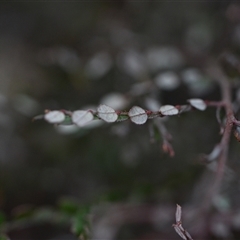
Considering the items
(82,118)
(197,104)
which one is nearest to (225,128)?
(197,104)

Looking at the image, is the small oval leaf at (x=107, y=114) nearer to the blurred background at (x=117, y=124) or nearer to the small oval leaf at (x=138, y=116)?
the small oval leaf at (x=138, y=116)

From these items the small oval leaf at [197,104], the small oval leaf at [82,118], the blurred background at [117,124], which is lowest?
the blurred background at [117,124]

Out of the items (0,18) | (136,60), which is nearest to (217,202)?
(136,60)

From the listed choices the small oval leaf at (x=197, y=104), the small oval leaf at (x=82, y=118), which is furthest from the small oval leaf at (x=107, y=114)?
the small oval leaf at (x=197, y=104)

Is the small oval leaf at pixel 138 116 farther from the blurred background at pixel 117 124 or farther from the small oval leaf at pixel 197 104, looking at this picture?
the blurred background at pixel 117 124

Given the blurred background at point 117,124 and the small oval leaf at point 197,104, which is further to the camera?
the blurred background at point 117,124

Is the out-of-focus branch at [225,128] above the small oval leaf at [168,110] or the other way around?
the other way around

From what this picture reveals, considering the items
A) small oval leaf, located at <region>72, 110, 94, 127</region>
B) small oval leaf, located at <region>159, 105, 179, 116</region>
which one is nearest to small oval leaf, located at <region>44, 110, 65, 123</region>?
small oval leaf, located at <region>72, 110, 94, 127</region>

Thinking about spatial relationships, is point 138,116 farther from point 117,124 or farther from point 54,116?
point 117,124
